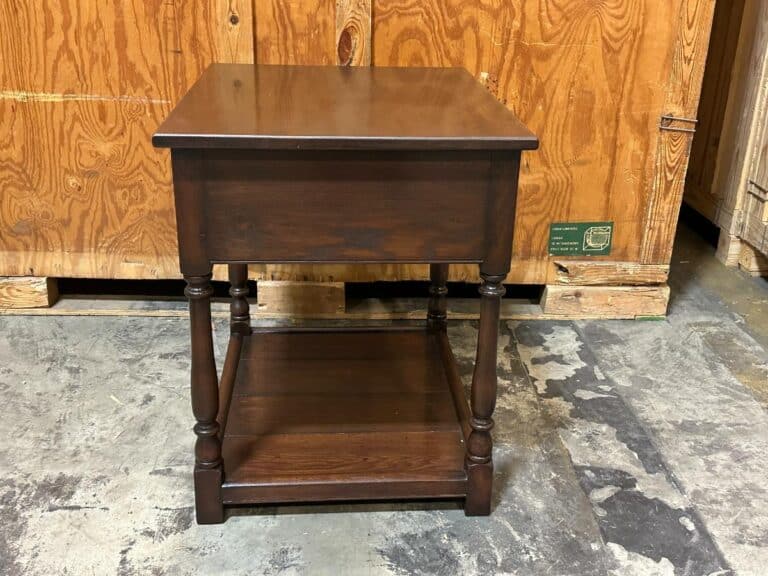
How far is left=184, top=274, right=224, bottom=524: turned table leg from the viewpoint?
1.41 m

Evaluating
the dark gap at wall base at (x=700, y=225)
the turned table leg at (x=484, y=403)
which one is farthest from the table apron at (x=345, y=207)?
the dark gap at wall base at (x=700, y=225)

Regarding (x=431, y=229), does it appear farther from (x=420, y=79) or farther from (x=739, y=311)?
(x=739, y=311)

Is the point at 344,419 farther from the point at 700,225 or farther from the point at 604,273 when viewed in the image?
the point at 700,225

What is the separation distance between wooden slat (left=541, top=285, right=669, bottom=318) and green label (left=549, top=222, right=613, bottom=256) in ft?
0.38

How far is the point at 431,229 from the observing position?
4.51ft

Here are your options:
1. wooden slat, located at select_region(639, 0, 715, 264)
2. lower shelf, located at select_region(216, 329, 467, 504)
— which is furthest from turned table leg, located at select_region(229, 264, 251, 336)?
wooden slat, located at select_region(639, 0, 715, 264)

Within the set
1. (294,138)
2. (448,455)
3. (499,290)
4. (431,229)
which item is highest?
(294,138)

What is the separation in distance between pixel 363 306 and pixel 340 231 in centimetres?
113

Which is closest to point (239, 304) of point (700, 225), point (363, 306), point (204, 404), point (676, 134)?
point (363, 306)

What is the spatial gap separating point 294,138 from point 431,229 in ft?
0.95

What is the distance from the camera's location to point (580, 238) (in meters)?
2.40

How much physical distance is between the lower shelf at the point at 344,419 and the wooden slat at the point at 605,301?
53 centimetres

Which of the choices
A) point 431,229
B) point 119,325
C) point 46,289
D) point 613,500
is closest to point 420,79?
point 431,229

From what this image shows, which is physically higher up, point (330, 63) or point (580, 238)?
point (330, 63)
